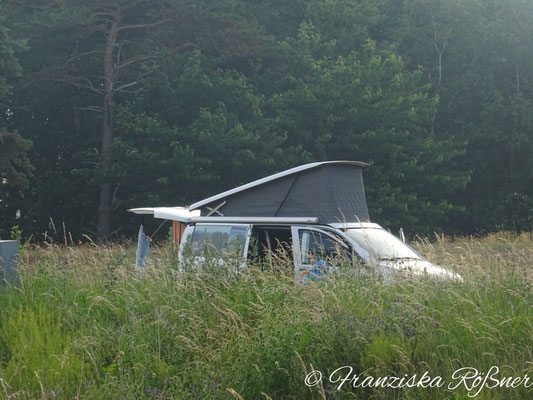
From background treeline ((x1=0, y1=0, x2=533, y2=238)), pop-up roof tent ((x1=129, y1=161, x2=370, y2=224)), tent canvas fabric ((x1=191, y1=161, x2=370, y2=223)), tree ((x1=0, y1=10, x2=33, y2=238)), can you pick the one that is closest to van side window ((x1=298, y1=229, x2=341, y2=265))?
pop-up roof tent ((x1=129, y1=161, x2=370, y2=224))

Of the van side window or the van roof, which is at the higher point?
the van roof

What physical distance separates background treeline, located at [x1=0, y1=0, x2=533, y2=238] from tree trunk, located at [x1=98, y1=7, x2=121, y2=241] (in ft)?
0.26

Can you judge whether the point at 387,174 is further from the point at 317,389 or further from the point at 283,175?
the point at 317,389

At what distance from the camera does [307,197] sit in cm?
1262

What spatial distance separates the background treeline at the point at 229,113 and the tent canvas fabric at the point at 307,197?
2109 centimetres

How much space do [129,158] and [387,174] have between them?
1205 cm

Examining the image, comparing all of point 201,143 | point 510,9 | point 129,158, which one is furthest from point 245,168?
point 510,9

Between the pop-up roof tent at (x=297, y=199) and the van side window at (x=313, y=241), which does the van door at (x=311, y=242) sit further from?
the pop-up roof tent at (x=297, y=199)

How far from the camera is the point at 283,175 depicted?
42.0 ft

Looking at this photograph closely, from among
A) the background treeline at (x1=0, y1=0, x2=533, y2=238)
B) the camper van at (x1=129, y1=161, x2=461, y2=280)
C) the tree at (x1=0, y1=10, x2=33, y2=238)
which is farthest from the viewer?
the background treeline at (x1=0, y1=0, x2=533, y2=238)

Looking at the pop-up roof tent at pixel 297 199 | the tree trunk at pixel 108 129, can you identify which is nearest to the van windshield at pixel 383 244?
the pop-up roof tent at pixel 297 199

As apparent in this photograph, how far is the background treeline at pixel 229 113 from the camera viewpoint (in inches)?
1394

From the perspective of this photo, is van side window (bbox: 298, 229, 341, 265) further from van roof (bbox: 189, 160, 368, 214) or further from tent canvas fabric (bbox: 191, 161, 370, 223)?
van roof (bbox: 189, 160, 368, 214)

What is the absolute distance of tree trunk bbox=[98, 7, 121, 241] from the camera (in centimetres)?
3703
